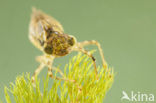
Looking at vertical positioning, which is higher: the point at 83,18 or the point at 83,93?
the point at 83,18

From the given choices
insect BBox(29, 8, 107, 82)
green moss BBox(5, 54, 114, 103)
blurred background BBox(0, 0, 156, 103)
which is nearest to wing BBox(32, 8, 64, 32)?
insect BBox(29, 8, 107, 82)

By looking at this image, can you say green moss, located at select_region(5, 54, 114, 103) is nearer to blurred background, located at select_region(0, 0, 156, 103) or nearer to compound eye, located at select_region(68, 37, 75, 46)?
compound eye, located at select_region(68, 37, 75, 46)

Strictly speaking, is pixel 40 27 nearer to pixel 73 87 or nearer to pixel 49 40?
pixel 49 40

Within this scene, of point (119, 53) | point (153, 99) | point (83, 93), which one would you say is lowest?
point (83, 93)

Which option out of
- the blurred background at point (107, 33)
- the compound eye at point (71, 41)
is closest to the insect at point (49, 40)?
the compound eye at point (71, 41)

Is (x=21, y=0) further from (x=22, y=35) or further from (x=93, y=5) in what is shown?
(x=93, y=5)

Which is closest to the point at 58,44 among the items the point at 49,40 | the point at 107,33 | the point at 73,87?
the point at 49,40

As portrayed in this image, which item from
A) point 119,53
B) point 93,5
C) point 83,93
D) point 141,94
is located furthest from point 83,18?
point 83,93
